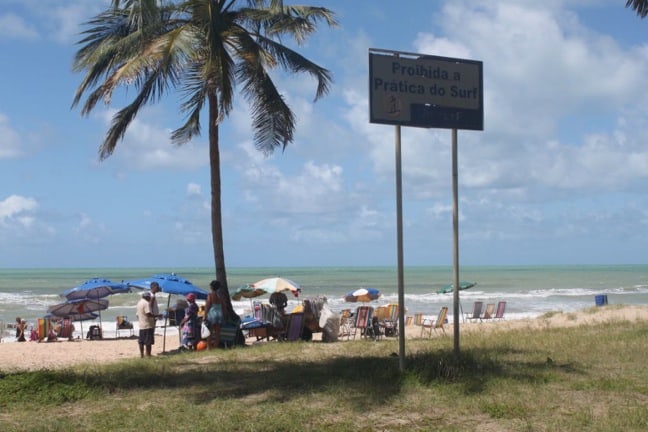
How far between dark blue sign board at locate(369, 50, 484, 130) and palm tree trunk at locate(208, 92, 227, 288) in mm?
6414

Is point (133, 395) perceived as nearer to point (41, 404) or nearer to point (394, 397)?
point (41, 404)

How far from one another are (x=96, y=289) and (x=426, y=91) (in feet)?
44.5

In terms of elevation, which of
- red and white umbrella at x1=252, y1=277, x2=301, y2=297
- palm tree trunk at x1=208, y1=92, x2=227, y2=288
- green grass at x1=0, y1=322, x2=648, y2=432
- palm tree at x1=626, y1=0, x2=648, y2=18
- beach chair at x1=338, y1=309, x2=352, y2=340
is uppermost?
palm tree at x1=626, y1=0, x2=648, y2=18

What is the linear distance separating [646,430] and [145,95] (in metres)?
11.1

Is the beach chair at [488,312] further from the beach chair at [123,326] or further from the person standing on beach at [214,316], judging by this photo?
the person standing on beach at [214,316]

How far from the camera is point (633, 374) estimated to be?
7621mm

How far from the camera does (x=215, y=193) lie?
44.9ft

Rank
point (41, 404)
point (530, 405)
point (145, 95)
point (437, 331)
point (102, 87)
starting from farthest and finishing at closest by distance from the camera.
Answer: point (437, 331), point (145, 95), point (102, 87), point (41, 404), point (530, 405)

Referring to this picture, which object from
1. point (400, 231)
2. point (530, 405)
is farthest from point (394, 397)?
point (400, 231)

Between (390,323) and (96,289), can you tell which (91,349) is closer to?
(96,289)

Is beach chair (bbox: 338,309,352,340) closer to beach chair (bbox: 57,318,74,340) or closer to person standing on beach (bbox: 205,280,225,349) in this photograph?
person standing on beach (bbox: 205,280,225,349)

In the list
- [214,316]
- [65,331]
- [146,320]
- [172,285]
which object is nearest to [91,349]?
[172,285]

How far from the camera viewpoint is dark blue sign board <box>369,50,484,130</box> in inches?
305

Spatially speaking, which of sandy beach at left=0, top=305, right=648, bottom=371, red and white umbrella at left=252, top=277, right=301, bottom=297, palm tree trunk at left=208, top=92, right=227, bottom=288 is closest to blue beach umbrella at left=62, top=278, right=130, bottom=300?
sandy beach at left=0, top=305, right=648, bottom=371
